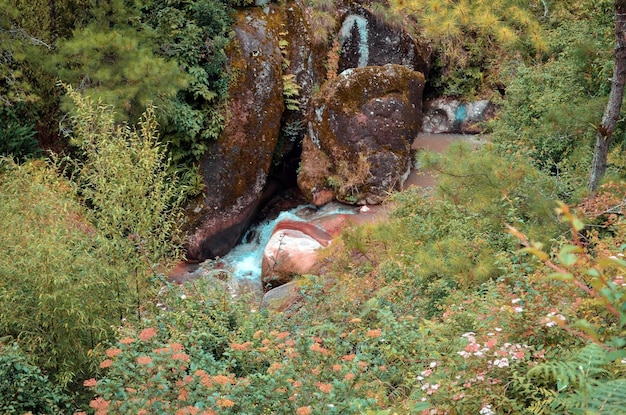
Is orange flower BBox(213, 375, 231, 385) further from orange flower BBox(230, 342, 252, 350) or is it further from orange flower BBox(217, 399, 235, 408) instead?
orange flower BBox(230, 342, 252, 350)

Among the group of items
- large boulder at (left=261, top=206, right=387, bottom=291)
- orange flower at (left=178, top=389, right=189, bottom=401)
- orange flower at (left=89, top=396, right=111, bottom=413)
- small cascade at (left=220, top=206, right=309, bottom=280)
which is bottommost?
small cascade at (left=220, top=206, right=309, bottom=280)

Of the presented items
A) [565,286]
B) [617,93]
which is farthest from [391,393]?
[617,93]

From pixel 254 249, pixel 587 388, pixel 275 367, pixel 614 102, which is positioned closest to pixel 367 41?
pixel 254 249

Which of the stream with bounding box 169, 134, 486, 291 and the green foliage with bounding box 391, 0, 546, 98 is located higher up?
the green foliage with bounding box 391, 0, 546, 98

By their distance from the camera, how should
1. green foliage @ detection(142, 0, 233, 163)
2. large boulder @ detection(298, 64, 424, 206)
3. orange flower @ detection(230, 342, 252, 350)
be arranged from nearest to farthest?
orange flower @ detection(230, 342, 252, 350) → green foliage @ detection(142, 0, 233, 163) → large boulder @ detection(298, 64, 424, 206)

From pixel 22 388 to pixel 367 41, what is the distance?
1070cm

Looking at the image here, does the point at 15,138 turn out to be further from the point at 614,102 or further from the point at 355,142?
the point at 614,102

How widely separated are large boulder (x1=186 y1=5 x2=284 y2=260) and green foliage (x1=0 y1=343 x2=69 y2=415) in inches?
243

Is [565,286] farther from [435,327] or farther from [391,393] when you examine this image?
[391,393]

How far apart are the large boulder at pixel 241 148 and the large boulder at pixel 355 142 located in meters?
0.86

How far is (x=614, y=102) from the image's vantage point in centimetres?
493

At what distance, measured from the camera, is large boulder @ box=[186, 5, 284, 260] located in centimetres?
1032

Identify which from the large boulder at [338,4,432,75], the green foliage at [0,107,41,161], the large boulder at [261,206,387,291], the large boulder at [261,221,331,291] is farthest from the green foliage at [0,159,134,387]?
the large boulder at [338,4,432,75]

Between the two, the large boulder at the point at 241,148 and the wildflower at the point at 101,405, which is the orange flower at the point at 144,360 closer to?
the wildflower at the point at 101,405
